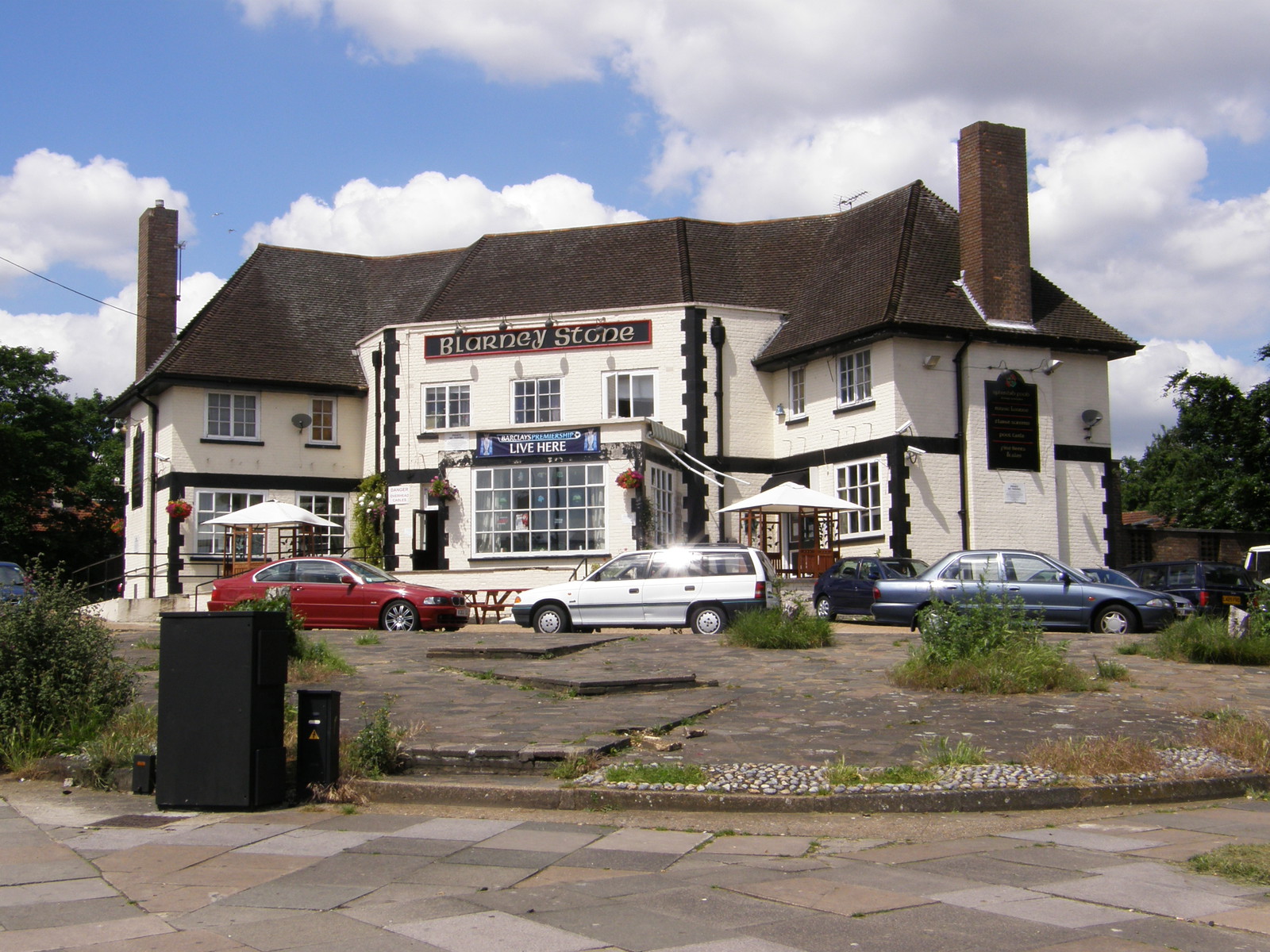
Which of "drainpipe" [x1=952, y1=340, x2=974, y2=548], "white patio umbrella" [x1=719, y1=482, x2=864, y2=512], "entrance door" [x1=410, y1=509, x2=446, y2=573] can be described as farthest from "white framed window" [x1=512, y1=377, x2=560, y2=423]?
"drainpipe" [x1=952, y1=340, x2=974, y2=548]

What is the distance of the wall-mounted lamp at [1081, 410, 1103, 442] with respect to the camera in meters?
29.7

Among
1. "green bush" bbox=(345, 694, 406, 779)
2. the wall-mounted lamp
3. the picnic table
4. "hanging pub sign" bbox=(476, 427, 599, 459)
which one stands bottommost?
"green bush" bbox=(345, 694, 406, 779)

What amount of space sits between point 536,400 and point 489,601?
6.84 metres

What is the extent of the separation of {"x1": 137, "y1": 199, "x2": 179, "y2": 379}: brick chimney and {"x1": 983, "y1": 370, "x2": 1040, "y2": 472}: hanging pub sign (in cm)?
2371

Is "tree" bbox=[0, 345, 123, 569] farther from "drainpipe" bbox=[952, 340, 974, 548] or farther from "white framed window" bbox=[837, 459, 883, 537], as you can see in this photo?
"drainpipe" bbox=[952, 340, 974, 548]

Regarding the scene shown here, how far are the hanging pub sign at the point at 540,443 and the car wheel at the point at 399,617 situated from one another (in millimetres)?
7351

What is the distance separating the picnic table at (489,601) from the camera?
82.4 ft

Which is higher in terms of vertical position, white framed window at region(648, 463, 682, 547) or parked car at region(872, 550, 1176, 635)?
white framed window at region(648, 463, 682, 547)

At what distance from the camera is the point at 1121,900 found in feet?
19.7

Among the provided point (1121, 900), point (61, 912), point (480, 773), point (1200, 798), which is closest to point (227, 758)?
point (480, 773)

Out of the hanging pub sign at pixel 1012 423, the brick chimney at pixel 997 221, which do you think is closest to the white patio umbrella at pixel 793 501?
the hanging pub sign at pixel 1012 423

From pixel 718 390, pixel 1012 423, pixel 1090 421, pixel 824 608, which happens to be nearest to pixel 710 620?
pixel 824 608

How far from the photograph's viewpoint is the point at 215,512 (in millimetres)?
32906

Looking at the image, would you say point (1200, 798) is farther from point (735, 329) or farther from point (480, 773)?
point (735, 329)
